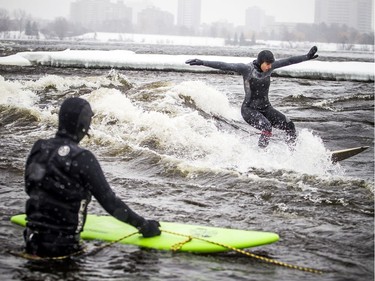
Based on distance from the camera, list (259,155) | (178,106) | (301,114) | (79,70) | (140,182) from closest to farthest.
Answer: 1. (140,182)
2. (259,155)
3. (178,106)
4. (301,114)
5. (79,70)

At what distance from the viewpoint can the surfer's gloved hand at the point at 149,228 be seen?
15.0ft

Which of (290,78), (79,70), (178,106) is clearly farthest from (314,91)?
(79,70)

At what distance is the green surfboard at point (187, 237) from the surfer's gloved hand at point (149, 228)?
10cm

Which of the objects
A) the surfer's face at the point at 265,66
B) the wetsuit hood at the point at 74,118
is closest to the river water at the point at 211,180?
the wetsuit hood at the point at 74,118

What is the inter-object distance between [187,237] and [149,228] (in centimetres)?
46

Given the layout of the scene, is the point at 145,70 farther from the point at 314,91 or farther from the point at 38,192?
the point at 38,192

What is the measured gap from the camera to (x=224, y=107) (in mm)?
15094

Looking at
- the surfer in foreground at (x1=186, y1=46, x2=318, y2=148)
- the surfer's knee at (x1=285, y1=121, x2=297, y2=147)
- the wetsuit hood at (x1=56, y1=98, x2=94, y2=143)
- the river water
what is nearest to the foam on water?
the river water

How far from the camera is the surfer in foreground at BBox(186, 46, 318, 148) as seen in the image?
29.9 feet

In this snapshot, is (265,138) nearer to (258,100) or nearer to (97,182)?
(258,100)

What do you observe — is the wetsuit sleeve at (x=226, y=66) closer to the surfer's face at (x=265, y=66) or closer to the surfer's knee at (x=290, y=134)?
the surfer's face at (x=265, y=66)

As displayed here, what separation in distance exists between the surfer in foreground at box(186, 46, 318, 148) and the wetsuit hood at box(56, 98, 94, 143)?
515cm

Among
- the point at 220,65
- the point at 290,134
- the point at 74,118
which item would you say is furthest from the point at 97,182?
the point at 290,134

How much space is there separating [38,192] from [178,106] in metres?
10.6
